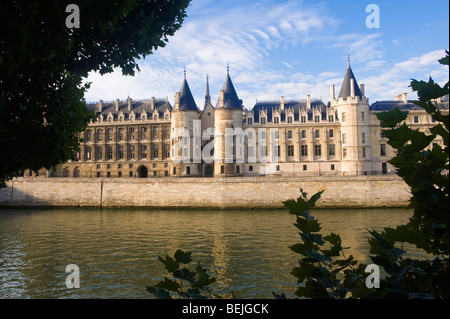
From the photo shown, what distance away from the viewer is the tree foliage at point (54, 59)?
5.75m

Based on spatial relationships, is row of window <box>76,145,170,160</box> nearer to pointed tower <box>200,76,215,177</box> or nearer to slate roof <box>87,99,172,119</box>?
slate roof <box>87,99,172,119</box>

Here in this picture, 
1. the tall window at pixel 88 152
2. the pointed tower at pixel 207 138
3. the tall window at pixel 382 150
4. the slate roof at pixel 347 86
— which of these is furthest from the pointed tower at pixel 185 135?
the tall window at pixel 382 150

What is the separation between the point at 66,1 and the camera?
6.04m

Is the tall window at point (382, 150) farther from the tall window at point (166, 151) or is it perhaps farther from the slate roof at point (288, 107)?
the tall window at point (166, 151)

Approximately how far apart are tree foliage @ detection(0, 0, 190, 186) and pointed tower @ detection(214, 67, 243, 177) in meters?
38.5

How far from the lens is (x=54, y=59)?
7.00 meters

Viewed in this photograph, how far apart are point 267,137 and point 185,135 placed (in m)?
12.7

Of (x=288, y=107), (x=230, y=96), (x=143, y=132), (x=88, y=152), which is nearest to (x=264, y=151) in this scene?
(x=288, y=107)

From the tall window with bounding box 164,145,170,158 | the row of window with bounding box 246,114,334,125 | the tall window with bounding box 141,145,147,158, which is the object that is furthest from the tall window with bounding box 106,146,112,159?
the row of window with bounding box 246,114,334,125

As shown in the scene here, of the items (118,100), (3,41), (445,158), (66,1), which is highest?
(118,100)


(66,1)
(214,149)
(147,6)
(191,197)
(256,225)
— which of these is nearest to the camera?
(66,1)
